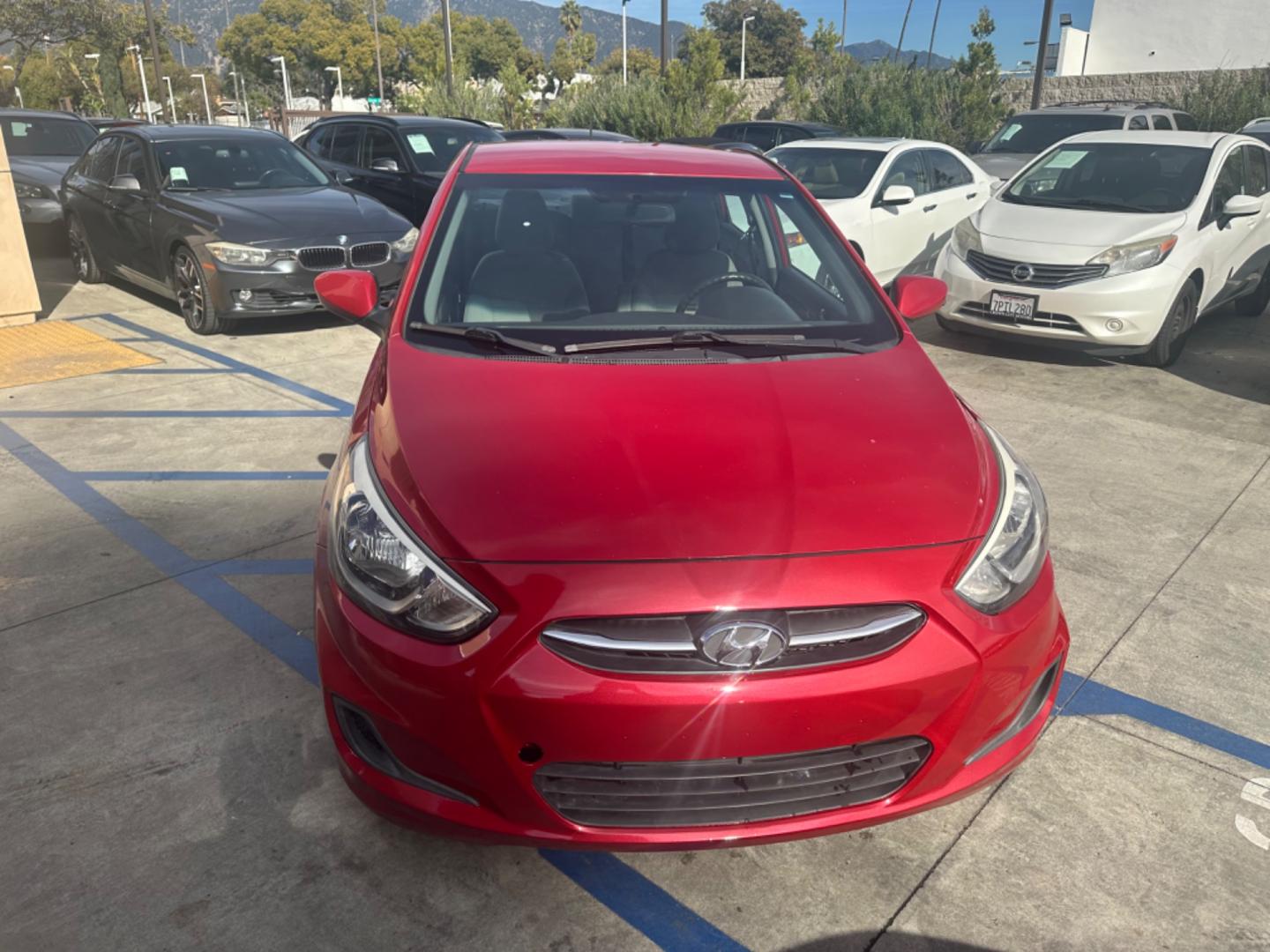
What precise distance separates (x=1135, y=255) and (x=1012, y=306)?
891 mm

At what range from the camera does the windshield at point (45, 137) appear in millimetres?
12141

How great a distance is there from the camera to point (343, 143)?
1191cm

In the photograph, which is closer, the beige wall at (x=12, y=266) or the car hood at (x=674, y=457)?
the car hood at (x=674, y=457)

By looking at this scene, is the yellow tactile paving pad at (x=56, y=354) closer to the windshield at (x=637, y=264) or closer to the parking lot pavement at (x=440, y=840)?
the parking lot pavement at (x=440, y=840)

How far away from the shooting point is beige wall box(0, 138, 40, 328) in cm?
810

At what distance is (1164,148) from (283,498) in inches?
287

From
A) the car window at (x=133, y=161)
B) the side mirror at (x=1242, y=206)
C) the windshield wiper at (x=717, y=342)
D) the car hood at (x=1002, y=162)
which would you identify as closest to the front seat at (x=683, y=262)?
the windshield wiper at (x=717, y=342)

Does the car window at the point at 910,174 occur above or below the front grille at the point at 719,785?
above

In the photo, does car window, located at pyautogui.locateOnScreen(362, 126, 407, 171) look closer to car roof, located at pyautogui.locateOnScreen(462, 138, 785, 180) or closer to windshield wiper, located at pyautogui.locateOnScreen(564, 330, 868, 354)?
car roof, located at pyautogui.locateOnScreen(462, 138, 785, 180)

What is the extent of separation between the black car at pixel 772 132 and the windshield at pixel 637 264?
528 inches

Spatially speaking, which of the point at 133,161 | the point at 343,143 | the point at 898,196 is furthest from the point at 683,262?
the point at 343,143

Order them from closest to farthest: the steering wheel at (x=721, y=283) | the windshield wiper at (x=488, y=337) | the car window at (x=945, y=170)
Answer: the windshield wiper at (x=488, y=337) → the steering wheel at (x=721, y=283) → the car window at (x=945, y=170)

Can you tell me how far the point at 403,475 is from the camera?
2.35 m

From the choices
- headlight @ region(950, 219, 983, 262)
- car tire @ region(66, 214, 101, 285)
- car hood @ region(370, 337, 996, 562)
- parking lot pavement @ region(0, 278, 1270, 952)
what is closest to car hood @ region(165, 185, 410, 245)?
car tire @ region(66, 214, 101, 285)
